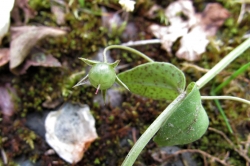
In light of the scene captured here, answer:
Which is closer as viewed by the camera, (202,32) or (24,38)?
(24,38)

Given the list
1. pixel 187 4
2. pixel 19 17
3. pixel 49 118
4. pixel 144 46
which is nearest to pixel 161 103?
pixel 144 46

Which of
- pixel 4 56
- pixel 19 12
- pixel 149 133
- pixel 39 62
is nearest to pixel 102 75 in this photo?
pixel 149 133

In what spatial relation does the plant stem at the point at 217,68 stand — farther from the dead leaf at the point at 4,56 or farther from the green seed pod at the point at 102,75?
the dead leaf at the point at 4,56

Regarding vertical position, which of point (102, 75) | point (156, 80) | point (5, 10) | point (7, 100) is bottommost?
point (7, 100)

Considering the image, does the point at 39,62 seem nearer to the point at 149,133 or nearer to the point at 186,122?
the point at 149,133

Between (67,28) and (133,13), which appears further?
(133,13)

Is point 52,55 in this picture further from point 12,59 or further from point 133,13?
point 133,13

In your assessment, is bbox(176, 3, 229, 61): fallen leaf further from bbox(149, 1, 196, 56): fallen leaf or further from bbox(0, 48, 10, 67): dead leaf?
bbox(0, 48, 10, 67): dead leaf
